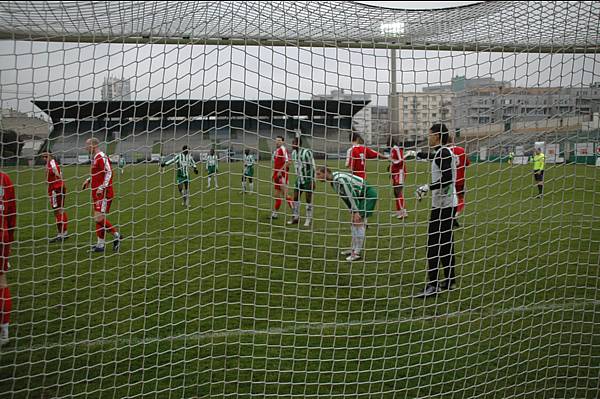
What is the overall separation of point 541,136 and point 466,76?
97 cm

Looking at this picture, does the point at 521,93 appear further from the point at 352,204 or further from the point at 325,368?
the point at 325,368

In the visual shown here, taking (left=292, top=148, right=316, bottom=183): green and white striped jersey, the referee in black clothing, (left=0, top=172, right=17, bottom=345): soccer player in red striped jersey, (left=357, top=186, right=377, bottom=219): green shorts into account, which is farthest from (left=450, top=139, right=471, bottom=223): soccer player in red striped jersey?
(left=0, top=172, right=17, bottom=345): soccer player in red striped jersey

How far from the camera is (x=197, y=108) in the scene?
3965 mm

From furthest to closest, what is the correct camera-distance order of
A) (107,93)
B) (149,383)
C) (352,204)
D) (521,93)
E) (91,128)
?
(352,204) → (521,93) → (91,128) → (107,93) → (149,383)

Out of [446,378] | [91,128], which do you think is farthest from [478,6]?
[91,128]

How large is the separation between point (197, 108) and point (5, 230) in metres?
1.82

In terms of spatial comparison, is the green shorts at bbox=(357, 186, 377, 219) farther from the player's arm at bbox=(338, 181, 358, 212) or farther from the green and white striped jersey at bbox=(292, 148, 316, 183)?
the green and white striped jersey at bbox=(292, 148, 316, 183)

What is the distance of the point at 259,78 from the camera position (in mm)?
3754

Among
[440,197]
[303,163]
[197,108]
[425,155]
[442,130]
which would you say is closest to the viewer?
[197,108]

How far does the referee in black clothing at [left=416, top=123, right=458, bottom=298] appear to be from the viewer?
470 centimetres

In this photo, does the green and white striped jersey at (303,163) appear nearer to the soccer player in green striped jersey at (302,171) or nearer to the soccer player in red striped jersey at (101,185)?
the soccer player in green striped jersey at (302,171)

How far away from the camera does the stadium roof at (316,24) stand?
11.3ft

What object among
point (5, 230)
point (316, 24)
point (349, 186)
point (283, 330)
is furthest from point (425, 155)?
point (5, 230)

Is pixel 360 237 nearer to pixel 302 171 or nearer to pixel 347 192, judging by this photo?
pixel 347 192
